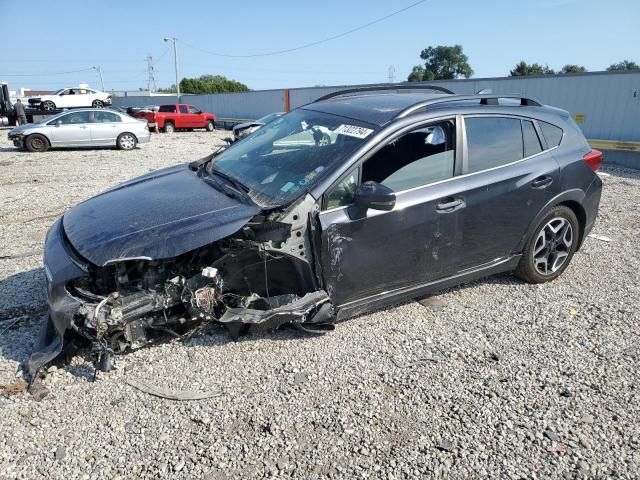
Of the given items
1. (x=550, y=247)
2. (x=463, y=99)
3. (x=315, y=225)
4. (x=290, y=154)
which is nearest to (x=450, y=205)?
(x=463, y=99)

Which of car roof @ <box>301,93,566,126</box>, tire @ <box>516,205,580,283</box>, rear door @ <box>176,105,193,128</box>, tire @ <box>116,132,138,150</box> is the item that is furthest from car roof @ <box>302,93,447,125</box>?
rear door @ <box>176,105,193,128</box>

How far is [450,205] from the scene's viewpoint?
11.8 feet

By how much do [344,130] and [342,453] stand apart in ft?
7.55

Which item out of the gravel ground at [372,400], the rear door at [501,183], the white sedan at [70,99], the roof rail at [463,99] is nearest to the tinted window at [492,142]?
the rear door at [501,183]

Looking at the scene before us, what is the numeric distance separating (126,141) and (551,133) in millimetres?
15256

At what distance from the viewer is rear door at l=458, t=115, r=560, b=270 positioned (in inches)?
147

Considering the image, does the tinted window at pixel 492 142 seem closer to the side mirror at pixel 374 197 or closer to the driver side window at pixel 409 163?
the driver side window at pixel 409 163

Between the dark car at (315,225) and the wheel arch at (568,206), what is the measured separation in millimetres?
20

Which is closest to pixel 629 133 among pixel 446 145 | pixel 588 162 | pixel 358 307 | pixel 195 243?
pixel 588 162

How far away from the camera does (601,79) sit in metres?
13.5

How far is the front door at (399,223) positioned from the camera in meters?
3.22

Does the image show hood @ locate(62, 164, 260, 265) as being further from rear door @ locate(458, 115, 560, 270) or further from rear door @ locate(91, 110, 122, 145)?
rear door @ locate(91, 110, 122, 145)

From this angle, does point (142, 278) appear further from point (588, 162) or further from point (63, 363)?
point (588, 162)

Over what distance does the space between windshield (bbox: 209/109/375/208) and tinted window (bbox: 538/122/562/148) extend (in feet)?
6.16
